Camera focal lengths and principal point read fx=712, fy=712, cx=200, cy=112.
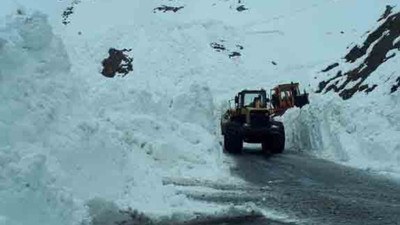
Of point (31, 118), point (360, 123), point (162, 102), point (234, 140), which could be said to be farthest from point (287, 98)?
point (31, 118)

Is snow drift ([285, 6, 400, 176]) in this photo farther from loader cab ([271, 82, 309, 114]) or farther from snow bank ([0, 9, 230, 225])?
snow bank ([0, 9, 230, 225])

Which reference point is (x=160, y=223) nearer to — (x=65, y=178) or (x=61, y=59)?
(x=65, y=178)

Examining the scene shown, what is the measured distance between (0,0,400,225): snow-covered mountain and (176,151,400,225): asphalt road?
0.97 meters

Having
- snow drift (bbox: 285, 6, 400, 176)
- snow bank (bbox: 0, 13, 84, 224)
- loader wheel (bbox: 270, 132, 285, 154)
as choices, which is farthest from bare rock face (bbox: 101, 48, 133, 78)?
snow bank (bbox: 0, 13, 84, 224)

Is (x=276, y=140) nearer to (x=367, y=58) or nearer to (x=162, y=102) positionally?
(x=162, y=102)

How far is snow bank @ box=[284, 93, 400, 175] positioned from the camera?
19.6 meters

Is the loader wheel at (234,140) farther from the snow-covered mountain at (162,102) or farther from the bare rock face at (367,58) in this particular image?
the bare rock face at (367,58)

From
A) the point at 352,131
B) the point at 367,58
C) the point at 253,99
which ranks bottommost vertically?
the point at 352,131

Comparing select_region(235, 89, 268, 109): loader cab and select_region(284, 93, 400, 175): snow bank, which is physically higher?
select_region(235, 89, 268, 109): loader cab

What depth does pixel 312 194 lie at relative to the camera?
13641 mm

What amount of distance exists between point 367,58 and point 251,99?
16.2 metres

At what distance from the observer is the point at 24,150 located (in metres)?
8.06

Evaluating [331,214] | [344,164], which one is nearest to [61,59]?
[331,214]

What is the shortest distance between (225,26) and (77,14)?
1556cm
